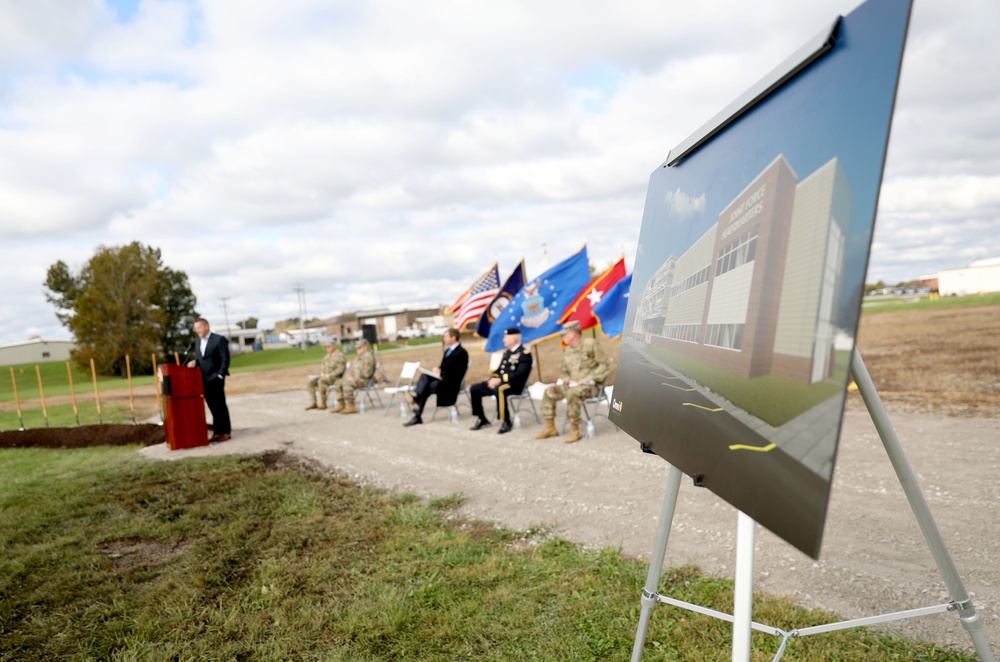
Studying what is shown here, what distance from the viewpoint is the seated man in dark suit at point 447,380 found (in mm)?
9570

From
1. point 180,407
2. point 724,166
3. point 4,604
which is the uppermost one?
point 724,166

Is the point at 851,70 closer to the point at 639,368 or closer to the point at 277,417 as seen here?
the point at 639,368

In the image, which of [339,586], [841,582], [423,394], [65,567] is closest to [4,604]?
[65,567]

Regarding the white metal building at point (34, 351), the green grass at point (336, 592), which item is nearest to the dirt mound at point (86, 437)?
the green grass at point (336, 592)

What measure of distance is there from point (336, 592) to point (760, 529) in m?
3.00

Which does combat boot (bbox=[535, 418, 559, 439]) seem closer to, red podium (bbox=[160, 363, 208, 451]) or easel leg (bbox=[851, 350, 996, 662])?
red podium (bbox=[160, 363, 208, 451])

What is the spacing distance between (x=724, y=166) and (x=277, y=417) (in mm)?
11657

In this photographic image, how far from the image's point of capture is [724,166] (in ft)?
5.58

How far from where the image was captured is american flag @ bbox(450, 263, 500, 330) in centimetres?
1270

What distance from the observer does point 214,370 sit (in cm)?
914

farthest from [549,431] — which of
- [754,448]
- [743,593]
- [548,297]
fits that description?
[754,448]

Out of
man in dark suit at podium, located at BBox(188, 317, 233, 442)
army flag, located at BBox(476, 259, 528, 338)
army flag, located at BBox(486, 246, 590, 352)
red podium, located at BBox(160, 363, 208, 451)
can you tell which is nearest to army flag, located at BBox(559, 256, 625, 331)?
army flag, located at BBox(486, 246, 590, 352)

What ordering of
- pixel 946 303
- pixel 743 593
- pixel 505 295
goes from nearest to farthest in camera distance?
pixel 743 593, pixel 505 295, pixel 946 303

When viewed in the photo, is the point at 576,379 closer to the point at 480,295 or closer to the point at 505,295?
the point at 505,295
